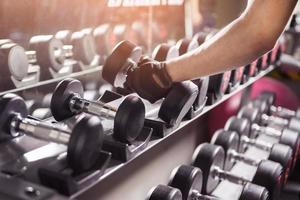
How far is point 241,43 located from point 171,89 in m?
0.24

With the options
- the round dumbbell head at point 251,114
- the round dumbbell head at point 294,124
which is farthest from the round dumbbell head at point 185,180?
the round dumbbell head at point 294,124

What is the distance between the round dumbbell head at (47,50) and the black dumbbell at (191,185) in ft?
1.84

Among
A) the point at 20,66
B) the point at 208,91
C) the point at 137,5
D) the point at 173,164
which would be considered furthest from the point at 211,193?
the point at 20,66

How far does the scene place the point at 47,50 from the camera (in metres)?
1.29

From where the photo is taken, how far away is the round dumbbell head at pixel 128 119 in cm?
94

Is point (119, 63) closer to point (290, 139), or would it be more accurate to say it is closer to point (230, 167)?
point (230, 167)

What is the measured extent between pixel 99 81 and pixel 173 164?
2.27 ft

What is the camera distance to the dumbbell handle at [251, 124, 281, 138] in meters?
2.20

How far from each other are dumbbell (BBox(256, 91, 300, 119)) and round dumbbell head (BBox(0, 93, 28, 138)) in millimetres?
1772

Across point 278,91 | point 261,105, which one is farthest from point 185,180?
point 278,91

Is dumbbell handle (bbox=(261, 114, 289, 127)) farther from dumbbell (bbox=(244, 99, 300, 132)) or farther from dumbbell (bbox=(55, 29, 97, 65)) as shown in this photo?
dumbbell (bbox=(55, 29, 97, 65))

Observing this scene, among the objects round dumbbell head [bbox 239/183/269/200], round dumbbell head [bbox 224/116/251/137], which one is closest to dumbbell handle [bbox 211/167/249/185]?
round dumbbell head [bbox 239/183/269/200]

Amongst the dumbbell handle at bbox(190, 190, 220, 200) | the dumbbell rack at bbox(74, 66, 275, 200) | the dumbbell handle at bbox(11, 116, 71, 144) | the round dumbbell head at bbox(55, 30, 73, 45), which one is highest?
the round dumbbell head at bbox(55, 30, 73, 45)

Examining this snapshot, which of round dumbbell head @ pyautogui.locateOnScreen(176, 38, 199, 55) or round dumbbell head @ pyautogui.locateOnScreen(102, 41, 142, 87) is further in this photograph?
round dumbbell head @ pyautogui.locateOnScreen(176, 38, 199, 55)
